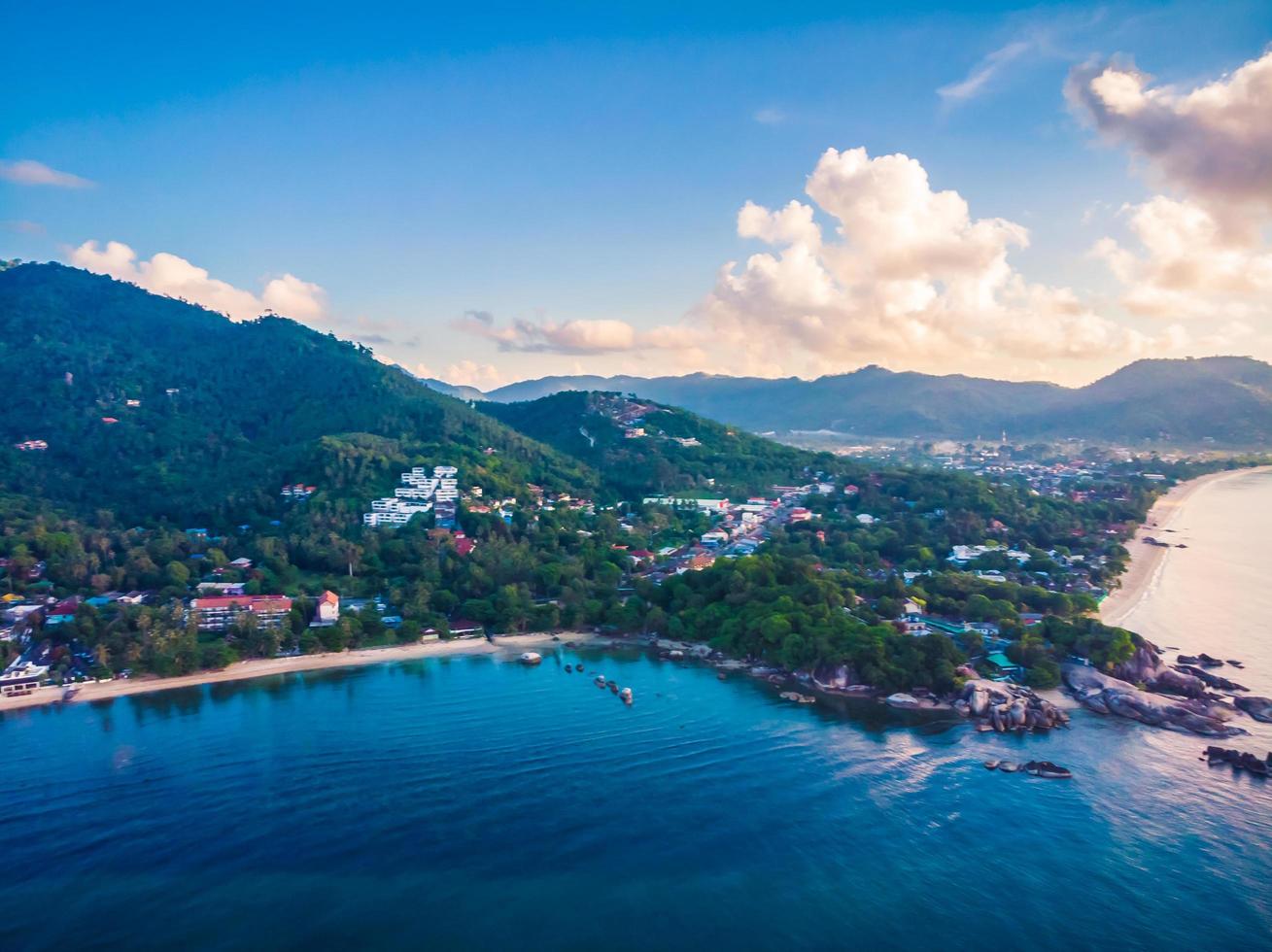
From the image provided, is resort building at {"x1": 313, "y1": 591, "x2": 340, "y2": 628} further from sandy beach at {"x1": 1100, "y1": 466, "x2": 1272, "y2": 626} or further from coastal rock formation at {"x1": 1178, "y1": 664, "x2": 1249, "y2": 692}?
sandy beach at {"x1": 1100, "y1": 466, "x2": 1272, "y2": 626}

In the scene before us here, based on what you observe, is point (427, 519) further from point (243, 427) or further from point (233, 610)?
point (243, 427)

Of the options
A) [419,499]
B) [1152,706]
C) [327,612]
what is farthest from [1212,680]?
[419,499]

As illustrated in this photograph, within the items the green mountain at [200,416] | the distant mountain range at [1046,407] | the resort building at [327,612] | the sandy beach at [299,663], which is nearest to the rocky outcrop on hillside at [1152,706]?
the sandy beach at [299,663]

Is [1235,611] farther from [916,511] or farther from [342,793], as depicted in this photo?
[342,793]

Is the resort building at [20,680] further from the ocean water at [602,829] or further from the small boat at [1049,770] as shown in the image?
the small boat at [1049,770]

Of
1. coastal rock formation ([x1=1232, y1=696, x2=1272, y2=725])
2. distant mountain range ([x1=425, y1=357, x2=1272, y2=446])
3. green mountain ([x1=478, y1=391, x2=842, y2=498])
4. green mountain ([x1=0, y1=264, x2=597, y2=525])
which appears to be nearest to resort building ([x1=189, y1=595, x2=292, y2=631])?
green mountain ([x1=0, y1=264, x2=597, y2=525])
